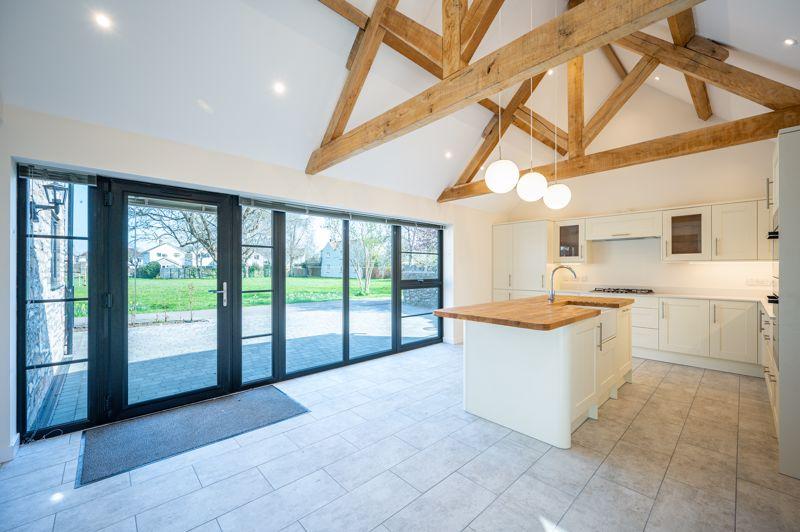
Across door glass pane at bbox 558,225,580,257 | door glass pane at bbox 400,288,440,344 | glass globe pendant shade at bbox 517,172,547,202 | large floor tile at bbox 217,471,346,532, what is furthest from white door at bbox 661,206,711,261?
large floor tile at bbox 217,471,346,532

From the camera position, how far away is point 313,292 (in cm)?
405

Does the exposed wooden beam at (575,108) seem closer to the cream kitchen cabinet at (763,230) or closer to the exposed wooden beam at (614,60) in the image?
the exposed wooden beam at (614,60)

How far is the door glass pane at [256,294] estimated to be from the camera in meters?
3.47

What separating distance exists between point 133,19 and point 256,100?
91cm

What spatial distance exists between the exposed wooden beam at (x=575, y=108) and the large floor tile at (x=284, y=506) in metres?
4.07

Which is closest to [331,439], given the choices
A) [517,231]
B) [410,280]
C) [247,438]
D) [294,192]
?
[247,438]

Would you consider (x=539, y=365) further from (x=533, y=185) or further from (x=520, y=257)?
(x=520, y=257)

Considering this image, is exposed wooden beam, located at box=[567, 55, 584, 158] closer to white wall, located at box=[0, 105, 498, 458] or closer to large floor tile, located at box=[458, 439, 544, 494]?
white wall, located at box=[0, 105, 498, 458]

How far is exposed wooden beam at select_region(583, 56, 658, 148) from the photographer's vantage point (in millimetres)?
3961

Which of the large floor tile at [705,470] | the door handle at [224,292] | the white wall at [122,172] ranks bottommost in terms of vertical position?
the large floor tile at [705,470]

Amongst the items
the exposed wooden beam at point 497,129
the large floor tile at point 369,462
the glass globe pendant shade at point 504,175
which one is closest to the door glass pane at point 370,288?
the exposed wooden beam at point 497,129

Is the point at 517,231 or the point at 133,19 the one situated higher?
the point at 133,19

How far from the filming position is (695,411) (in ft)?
9.55

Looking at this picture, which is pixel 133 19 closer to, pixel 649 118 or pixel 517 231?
pixel 517 231
